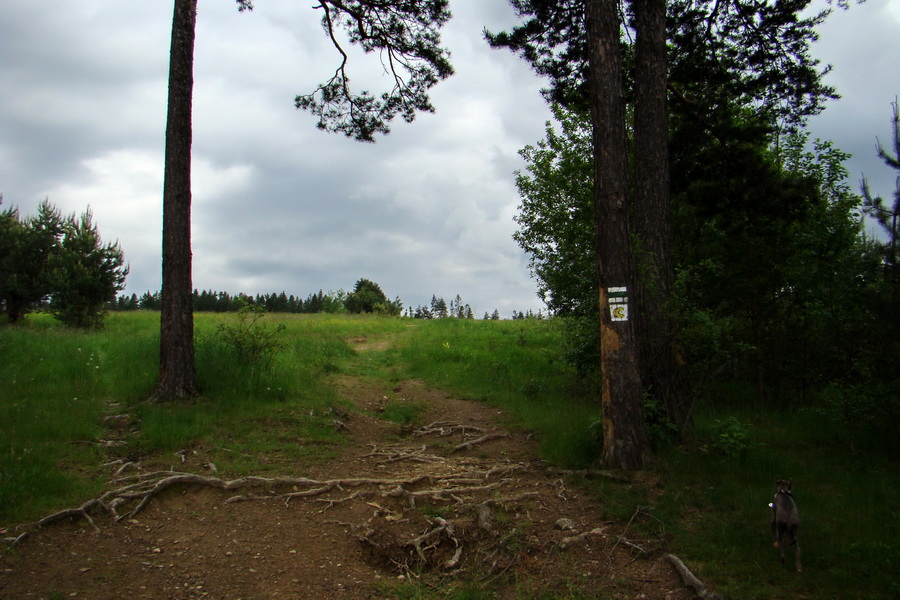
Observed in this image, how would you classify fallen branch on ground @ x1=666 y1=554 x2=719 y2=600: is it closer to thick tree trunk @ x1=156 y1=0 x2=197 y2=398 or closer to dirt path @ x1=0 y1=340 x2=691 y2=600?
dirt path @ x1=0 y1=340 x2=691 y2=600

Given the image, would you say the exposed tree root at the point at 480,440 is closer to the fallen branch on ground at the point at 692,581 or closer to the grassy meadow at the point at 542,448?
the grassy meadow at the point at 542,448

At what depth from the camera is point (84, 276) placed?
2217cm

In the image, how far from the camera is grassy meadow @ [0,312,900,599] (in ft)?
15.0

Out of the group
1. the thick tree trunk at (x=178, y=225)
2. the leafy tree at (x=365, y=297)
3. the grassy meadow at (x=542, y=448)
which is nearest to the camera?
the grassy meadow at (x=542, y=448)

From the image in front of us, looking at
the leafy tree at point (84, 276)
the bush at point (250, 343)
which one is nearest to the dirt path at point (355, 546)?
the bush at point (250, 343)

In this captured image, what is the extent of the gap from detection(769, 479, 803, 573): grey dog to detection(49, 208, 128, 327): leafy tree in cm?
2384

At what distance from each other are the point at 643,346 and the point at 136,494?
20.3 feet

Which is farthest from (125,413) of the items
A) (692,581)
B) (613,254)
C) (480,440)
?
(692,581)

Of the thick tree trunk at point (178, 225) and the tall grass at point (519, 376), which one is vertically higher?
the thick tree trunk at point (178, 225)

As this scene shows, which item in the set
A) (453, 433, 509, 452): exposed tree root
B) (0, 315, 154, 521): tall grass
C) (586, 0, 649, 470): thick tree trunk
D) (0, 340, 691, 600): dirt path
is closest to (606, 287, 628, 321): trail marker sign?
(586, 0, 649, 470): thick tree trunk

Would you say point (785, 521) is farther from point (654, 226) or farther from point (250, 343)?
point (250, 343)

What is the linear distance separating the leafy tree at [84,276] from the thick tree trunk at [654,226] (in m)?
21.5

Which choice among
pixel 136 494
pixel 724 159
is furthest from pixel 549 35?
pixel 136 494

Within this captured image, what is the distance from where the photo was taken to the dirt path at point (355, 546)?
4301 mm
